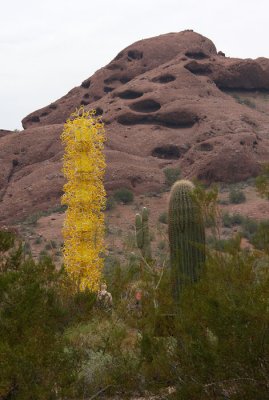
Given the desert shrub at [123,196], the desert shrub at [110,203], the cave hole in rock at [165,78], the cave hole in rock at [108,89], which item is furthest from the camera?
the cave hole in rock at [108,89]

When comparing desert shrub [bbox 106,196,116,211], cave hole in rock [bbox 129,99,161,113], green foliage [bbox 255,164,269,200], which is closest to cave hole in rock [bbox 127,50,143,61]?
cave hole in rock [bbox 129,99,161,113]

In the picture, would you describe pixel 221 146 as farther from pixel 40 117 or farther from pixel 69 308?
pixel 69 308

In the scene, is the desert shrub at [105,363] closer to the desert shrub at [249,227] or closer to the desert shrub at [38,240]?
the desert shrub at [249,227]

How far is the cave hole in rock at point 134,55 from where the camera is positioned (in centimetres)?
4372

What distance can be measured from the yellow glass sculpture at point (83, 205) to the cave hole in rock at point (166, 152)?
22.4m

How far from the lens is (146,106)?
38.0 m

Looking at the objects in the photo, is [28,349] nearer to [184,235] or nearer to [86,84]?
[184,235]

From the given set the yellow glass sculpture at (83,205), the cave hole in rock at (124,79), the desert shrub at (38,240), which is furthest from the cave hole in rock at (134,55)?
the yellow glass sculpture at (83,205)

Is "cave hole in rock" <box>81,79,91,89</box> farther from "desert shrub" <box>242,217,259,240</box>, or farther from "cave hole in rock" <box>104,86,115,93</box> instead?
"desert shrub" <box>242,217,259,240</box>

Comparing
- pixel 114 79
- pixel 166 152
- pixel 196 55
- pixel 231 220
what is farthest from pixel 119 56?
pixel 231 220

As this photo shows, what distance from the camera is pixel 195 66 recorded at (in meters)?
40.1

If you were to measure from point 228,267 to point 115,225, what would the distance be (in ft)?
75.0

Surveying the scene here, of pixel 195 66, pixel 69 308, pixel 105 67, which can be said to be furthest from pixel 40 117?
pixel 69 308

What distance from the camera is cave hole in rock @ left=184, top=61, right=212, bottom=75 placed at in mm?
39906
